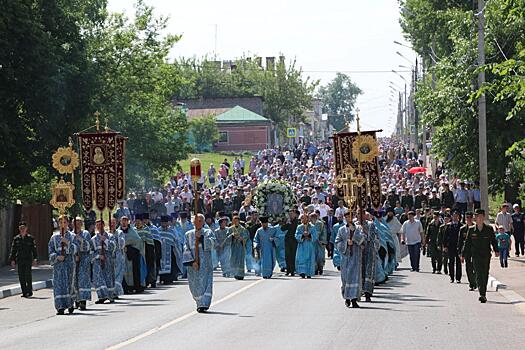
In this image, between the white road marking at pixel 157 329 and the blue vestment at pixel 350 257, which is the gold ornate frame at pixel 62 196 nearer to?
the white road marking at pixel 157 329

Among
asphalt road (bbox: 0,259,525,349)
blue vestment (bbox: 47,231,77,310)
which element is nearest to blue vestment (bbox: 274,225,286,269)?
asphalt road (bbox: 0,259,525,349)

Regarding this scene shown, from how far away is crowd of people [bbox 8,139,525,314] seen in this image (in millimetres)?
22406

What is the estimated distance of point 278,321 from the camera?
1878 centimetres

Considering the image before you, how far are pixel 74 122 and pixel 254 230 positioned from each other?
7474 mm

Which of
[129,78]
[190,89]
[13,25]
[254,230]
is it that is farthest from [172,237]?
[190,89]

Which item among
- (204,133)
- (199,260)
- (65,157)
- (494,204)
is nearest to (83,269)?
(65,157)

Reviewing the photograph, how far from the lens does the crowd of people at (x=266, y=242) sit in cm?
2241

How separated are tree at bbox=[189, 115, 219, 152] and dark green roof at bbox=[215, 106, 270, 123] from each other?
6.37 meters

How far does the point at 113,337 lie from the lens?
16766 mm

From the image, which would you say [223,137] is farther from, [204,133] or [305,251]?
[305,251]

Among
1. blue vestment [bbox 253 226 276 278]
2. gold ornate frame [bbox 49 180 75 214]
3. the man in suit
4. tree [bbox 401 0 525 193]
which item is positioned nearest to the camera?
gold ornate frame [bbox 49 180 75 214]

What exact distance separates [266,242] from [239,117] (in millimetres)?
84256

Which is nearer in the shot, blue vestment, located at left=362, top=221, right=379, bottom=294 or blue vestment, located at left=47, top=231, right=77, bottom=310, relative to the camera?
blue vestment, located at left=47, top=231, right=77, bottom=310

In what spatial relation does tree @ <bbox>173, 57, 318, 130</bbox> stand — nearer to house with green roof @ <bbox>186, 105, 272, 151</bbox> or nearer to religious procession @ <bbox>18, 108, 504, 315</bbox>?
house with green roof @ <bbox>186, 105, 272, 151</bbox>
